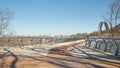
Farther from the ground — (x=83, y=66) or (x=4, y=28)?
(x=4, y=28)

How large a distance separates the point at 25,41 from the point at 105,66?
62.6ft

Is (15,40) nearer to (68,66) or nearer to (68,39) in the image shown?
(68,66)

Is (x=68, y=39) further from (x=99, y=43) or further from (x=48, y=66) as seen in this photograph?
(x=48, y=66)

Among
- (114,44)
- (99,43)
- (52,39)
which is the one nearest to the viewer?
(114,44)

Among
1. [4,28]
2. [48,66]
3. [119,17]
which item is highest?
[119,17]

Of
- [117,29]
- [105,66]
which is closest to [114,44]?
[105,66]

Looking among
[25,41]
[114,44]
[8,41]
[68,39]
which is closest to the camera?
[114,44]

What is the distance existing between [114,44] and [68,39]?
30.0 m

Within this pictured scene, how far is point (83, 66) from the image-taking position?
10047 millimetres

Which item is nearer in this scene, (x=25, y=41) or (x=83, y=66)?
(x=83, y=66)

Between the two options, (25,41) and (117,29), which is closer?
(25,41)

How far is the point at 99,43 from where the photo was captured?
69.9 ft

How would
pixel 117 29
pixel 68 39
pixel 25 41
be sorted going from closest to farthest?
pixel 25 41
pixel 117 29
pixel 68 39

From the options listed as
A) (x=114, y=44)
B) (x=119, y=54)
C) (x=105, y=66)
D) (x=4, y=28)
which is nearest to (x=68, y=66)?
(x=105, y=66)
